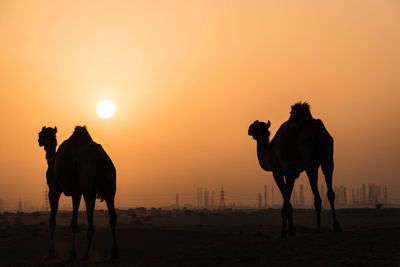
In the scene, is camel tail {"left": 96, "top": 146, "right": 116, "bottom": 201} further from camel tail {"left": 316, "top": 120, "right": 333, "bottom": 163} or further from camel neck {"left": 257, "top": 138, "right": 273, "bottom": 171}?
camel tail {"left": 316, "top": 120, "right": 333, "bottom": 163}

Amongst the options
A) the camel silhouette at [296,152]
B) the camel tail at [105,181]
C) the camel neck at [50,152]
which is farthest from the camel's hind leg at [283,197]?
the camel neck at [50,152]

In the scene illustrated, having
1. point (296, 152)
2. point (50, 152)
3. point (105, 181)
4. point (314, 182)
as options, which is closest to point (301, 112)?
point (296, 152)

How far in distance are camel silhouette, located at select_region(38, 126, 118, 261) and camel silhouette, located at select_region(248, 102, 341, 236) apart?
193 inches

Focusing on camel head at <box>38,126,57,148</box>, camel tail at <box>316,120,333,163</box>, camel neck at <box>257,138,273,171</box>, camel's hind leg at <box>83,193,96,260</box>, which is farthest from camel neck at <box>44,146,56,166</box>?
camel tail at <box>316,120,333,163</box>

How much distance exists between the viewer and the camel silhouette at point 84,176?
51.6 ft

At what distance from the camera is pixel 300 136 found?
16562mm

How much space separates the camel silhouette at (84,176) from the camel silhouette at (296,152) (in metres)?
4.90

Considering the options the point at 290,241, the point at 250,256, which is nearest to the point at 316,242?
the point at 290,241

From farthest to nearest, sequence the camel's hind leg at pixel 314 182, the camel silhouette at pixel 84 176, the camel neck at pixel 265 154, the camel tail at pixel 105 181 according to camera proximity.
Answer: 1. the camel neck at pixel 265 154
2. the camel tail at pixel 105 181
3. the camel's hind leg at pixel 314 182
4. the camel silhouette at pixel 84 176

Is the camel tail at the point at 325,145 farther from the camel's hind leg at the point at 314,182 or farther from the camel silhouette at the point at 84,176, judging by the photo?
the camel silhouette at the point at 84,176

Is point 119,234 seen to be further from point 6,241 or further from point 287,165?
point 287,165

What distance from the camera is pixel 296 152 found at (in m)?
16.8

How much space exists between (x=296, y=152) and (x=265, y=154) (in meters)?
1.63

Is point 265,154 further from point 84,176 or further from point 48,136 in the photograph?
point 48,136
